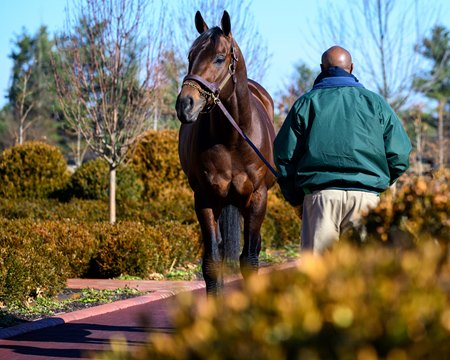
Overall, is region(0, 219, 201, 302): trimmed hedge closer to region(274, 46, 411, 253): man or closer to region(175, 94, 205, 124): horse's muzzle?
region(175, 94, 205, 124): horse's muzzle

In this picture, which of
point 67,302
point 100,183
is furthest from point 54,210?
point 67,302

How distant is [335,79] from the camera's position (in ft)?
15.6

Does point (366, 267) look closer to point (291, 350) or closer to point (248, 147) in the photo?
point (291, 350)

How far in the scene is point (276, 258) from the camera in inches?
526

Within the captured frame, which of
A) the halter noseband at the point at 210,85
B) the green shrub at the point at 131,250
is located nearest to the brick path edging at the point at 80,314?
the green shrub at the point at 131,250

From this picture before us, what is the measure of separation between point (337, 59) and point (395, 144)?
0.59 metres

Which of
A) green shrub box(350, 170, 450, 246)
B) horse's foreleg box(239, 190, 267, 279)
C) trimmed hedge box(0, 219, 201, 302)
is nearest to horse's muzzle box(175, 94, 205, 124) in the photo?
horse's foreleg box(239, 190, 267, 279)

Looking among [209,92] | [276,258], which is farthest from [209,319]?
[276,258]

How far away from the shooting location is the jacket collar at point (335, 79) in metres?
4.73

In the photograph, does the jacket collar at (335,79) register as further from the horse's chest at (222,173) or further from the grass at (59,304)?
the grass at (59,304)

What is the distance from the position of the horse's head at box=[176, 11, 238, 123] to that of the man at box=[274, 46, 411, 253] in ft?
4.46

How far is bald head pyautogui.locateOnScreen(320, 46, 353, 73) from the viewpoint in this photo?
15.9 ft

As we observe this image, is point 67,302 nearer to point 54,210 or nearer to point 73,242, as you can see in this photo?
point 73,242

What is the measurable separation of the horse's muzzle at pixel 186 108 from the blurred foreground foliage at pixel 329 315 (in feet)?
11.4
